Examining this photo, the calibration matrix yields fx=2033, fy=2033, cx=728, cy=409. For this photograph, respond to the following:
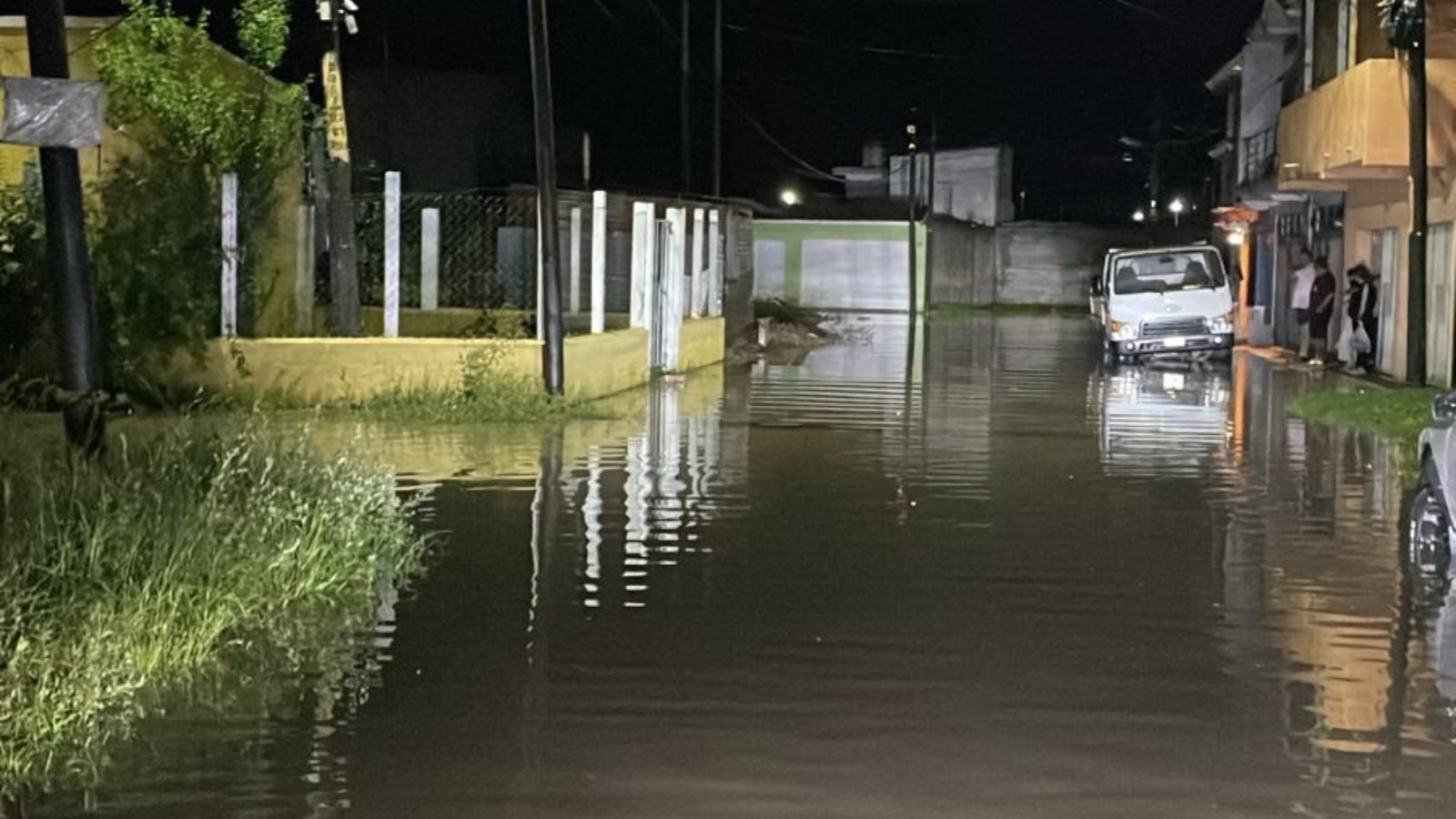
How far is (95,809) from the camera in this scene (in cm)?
642

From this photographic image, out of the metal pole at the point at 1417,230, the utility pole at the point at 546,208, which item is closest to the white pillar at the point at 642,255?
the utility pole at the point at 546,208

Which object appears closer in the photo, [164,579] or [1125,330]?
[164,579]

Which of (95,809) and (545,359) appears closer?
(95,809)

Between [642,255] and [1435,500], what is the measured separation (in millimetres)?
13209

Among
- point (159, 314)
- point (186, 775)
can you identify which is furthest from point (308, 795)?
point (159, 314)

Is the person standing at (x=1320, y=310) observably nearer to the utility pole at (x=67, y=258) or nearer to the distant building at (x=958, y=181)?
the utility pole at (x=67, y=258)

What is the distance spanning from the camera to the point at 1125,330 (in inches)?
1251

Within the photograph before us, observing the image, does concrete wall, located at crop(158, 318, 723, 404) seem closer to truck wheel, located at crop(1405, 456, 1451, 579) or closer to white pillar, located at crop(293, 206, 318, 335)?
white pillar, located at crop(293, 206, 318, 335)

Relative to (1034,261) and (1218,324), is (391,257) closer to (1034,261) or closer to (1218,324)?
(1218,324)

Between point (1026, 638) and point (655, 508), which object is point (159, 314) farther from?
point (1026, 638)

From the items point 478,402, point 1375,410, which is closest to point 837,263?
point 1375,410

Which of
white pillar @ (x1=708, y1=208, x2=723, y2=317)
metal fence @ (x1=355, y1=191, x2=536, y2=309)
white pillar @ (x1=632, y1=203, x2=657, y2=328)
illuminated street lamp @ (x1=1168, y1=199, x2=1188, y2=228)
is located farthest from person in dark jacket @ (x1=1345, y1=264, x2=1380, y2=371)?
illuminated street lamp @ (x1=1168, y1=199, x2=1188, y2=228)

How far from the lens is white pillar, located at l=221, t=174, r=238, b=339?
1867 centimetres

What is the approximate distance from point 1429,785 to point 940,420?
534 inches
